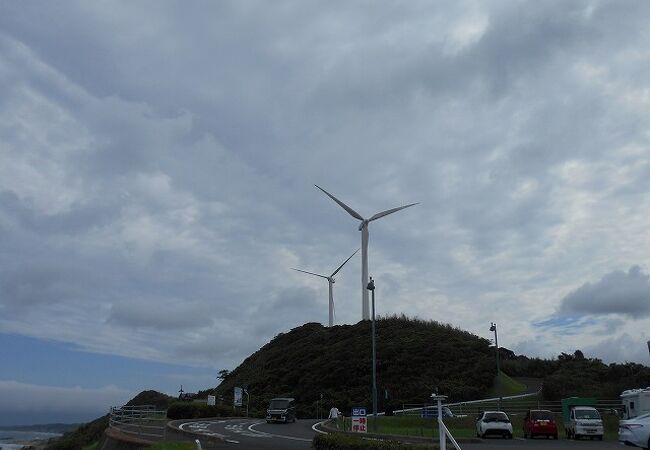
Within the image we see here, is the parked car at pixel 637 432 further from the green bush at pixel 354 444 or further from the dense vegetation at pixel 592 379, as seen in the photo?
the dense vegetation at pixel 592 379

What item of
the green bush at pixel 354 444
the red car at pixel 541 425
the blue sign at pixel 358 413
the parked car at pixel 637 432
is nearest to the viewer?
the green bush at pixel 354 444

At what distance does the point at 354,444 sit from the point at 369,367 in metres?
62.1

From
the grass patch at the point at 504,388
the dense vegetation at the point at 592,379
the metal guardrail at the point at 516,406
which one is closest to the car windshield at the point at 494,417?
the metal guardrail at the point at 516,406

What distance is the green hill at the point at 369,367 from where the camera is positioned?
65000 millimetres

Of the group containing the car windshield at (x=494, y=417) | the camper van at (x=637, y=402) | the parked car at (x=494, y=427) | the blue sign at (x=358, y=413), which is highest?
the camper van at (x=637, y=402)

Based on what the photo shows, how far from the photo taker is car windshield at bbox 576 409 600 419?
3000 cm

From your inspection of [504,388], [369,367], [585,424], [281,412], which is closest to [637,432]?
[585,424]

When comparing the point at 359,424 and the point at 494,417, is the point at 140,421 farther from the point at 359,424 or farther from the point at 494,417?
the point at 494,417

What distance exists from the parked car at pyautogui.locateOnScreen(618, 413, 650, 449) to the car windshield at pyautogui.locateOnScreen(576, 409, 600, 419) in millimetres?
15286

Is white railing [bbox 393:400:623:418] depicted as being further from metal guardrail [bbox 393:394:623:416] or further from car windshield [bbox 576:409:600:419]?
car windshield [bbox 576:409:600:419]

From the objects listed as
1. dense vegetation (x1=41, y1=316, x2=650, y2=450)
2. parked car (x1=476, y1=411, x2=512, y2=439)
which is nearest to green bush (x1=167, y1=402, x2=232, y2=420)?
dense vegetation (x1=41, y1=316, x2=650, y2=450)

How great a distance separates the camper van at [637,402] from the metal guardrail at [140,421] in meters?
22.9

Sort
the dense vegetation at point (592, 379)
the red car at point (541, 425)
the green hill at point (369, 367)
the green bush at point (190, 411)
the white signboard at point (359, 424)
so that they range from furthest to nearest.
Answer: the green hill at point (369, 367), the dense vegetation at point (592, 379), the green bush at point (190, 411), the red car at point (541, 425), the white signboard at point (359, 424)

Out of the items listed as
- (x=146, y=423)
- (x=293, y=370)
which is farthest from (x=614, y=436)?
(x=293, y=370)
